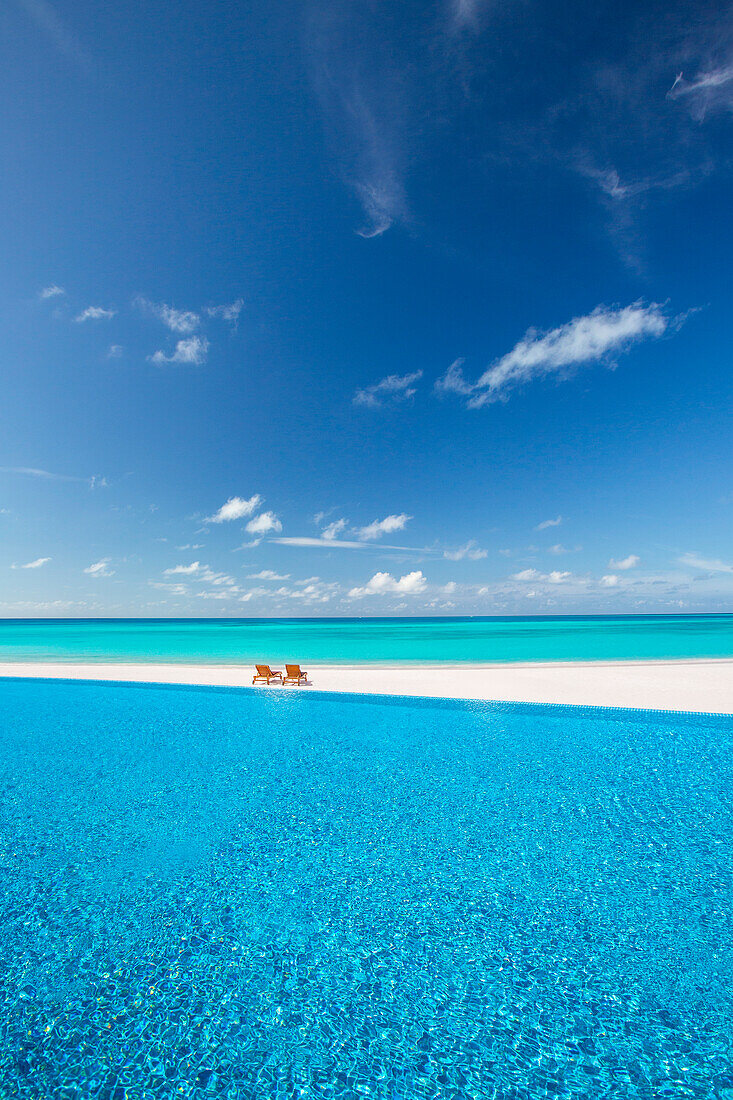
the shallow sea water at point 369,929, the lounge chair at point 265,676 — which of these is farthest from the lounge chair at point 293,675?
the shallow sea water at point 369,929

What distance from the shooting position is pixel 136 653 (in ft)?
116

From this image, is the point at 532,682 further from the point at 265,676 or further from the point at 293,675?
the point at 265,676

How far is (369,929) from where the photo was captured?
4.44m

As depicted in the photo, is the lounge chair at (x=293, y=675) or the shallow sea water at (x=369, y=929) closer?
the shallow sea water at (x=369, y=929)

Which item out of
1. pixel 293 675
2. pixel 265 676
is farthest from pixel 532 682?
pixel 265 676

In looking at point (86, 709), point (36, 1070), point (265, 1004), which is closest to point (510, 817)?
point (265, 1004)

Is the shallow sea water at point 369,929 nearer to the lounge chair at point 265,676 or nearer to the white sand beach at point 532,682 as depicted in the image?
the white sand beach at point 532,682

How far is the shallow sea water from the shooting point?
3.20 metres

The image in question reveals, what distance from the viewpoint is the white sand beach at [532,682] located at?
13.9m

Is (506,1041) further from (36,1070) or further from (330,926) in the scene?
(36,1070)

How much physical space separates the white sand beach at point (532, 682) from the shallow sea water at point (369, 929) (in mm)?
5256

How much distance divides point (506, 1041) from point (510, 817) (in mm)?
3429

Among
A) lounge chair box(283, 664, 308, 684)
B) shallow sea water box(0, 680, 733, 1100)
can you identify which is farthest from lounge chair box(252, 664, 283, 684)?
shallow sea water box(0, 680, 733, 1100)

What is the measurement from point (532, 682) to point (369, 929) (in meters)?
14.2
